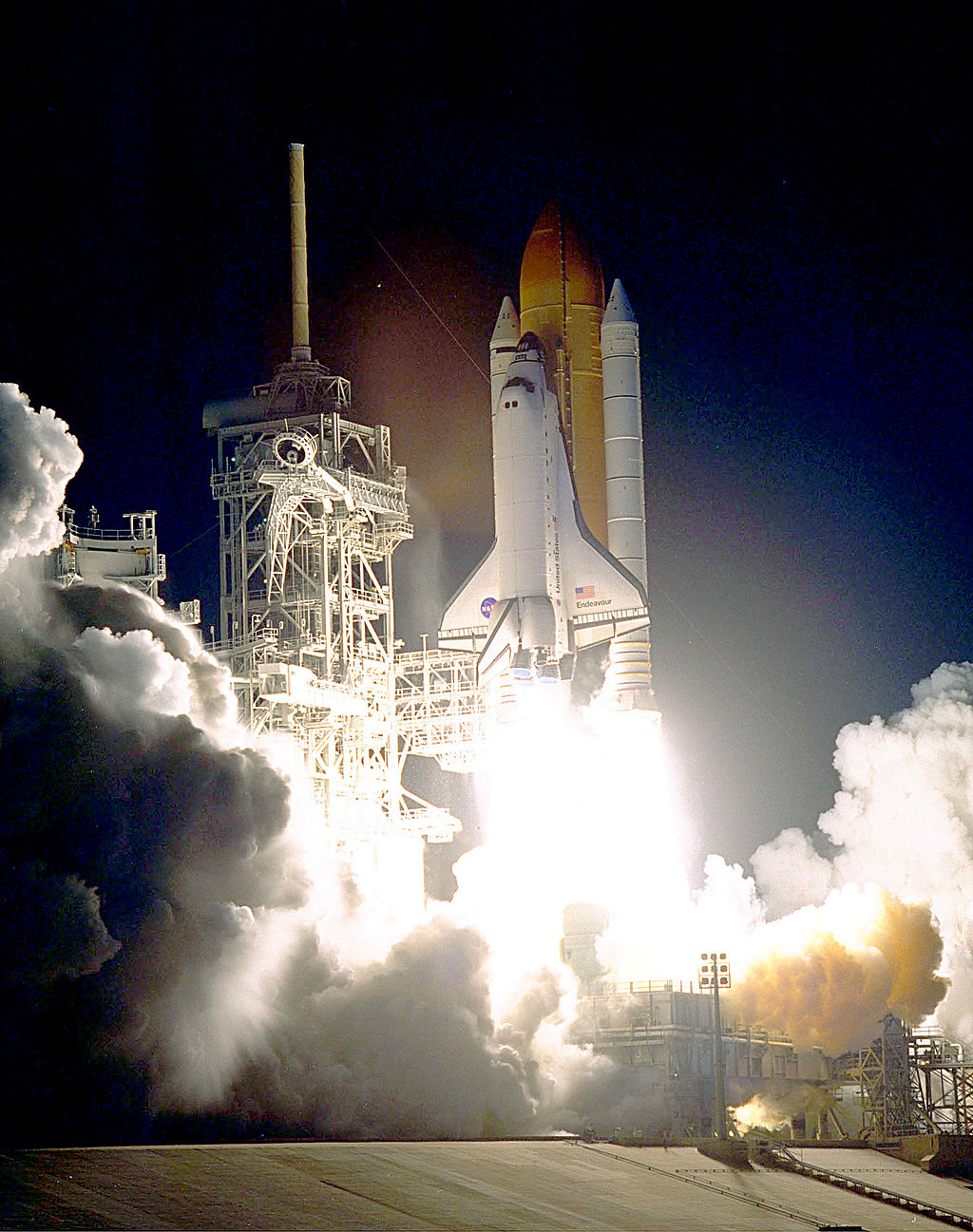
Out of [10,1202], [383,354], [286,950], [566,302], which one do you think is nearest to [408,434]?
[383,354]

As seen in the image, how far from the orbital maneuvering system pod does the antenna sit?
5.95 m

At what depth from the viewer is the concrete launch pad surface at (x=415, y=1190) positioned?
3528cm

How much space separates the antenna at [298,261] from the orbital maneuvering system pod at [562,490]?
595cm

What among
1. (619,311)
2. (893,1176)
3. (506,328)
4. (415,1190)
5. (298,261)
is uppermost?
(298,261)

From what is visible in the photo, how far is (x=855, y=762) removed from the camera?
223 feet

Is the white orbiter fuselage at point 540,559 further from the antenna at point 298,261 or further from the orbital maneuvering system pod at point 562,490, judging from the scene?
the antenna at point 298,261

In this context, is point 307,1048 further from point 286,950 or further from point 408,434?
point 408,434

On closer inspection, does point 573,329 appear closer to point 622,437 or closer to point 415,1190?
point 622,437

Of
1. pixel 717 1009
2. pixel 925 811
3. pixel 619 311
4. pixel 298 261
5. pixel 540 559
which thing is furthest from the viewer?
pixel 925 811

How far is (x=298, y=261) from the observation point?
63594 millimetres

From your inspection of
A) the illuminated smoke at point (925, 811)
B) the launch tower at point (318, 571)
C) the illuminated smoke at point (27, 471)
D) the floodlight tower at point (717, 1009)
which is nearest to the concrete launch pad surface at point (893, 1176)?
the floodlight tower at point (717, 1009)

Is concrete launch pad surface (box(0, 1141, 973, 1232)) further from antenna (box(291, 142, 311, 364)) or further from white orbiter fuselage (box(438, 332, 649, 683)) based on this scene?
antenna (box(291, 142, 311, 364))

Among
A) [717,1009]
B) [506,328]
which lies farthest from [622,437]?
[717,1009]

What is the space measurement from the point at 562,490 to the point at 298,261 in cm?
1186
